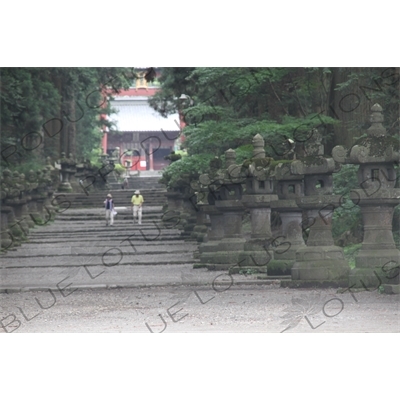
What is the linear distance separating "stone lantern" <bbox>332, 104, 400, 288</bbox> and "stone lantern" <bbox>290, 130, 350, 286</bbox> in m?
1.10

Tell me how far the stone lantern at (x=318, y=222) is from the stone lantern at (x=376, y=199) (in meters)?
1.10

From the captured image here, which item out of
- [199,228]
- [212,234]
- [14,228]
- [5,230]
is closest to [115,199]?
[14,228]

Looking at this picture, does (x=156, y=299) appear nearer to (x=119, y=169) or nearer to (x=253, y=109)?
(x=253, y=109)

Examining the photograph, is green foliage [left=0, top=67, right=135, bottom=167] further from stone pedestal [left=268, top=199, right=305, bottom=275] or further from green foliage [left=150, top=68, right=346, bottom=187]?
stone pedestal [left=268, top=199, right=305, bottom=275]

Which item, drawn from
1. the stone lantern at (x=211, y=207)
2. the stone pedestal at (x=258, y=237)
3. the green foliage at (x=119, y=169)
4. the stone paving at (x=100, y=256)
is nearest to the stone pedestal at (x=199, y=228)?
the stone paving at (x=100, y=256)

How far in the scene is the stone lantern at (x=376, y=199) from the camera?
17.5 m

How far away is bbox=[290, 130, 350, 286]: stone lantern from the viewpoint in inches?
743

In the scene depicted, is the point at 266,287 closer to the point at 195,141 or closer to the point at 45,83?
the point at 195,141

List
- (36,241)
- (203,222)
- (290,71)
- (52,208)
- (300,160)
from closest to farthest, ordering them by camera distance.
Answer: (300,160) → (290,71) → (203,222) → (36,241) → (52,208)

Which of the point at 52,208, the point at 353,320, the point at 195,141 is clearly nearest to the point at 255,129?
the point at 195,141

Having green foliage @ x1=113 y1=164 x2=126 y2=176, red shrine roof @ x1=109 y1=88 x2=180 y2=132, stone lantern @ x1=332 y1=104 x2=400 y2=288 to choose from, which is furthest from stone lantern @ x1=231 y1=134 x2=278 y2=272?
red shrine roof @ x1=109 y1=88 x2=180 y2=132

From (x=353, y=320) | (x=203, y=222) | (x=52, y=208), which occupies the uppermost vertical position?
(x=353, y=320)

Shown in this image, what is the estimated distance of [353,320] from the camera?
14.2 meters

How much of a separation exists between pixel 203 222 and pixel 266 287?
14252 millimetres
